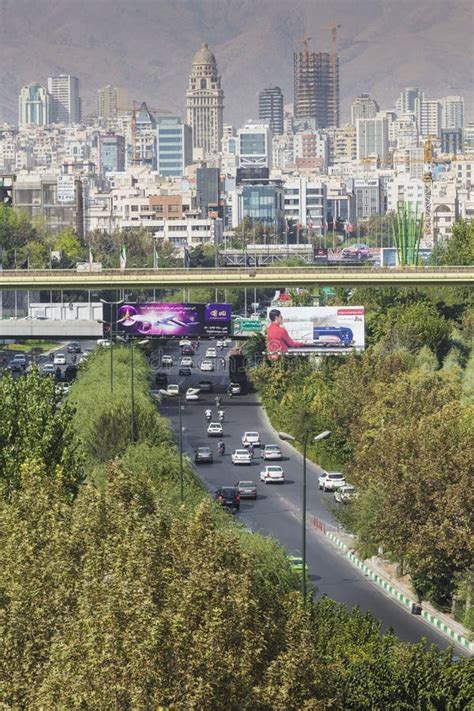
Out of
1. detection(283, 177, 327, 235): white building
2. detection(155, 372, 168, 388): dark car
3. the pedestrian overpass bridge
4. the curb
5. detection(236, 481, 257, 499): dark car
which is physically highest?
detection(283, 177, 327, 235): white building

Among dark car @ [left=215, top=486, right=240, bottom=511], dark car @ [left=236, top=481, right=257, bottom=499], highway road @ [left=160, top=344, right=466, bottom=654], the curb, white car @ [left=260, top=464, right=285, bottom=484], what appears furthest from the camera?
white car @ [left=260, top=464, right=285, bottom=484]

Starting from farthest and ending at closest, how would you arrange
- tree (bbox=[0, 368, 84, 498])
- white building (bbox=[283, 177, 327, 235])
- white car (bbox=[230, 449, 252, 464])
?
white building (bbox=[283, 177, 327, 235]) → white car (bbox=[230, 449, 252, 464]) → tree (bbox=[0, 368, 84, 498])

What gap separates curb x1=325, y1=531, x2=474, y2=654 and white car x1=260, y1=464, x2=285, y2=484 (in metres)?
7.14

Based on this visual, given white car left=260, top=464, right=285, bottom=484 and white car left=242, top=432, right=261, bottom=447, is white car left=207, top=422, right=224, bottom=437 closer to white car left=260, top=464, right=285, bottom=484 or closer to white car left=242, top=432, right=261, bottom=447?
white car left=242, top=432, right=261, bottom=447

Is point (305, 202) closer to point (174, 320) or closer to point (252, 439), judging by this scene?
point (174, 320)

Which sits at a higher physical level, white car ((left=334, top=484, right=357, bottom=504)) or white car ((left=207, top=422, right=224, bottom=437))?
white car ((left=334, top=484, right=357, bottom=504))

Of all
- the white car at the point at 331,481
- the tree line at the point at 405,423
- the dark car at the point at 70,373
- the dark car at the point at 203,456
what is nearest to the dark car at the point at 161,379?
the dark car at the point at 70,373

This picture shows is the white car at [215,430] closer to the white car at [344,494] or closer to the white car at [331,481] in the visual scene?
the white car at [331,481]

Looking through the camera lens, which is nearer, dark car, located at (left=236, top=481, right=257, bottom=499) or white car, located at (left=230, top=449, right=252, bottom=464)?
dark car, located at (left=236, top=481, right=257, bottom=499)

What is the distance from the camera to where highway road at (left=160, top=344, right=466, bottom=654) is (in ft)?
108

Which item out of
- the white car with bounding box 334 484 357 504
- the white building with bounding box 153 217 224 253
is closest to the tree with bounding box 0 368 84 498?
the white car with bounding box 334 484 357 504

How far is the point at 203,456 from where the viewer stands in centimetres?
5047

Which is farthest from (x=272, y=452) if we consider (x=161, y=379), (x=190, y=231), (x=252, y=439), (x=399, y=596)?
(x=190, y=231)

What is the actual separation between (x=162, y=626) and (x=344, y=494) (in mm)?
21198
